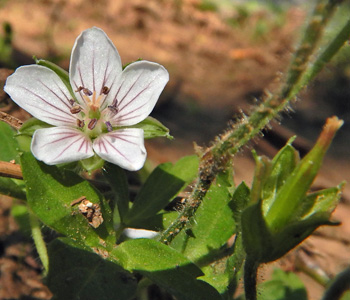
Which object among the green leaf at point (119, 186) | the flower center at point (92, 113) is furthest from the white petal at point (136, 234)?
the flower center at point (92, 113)

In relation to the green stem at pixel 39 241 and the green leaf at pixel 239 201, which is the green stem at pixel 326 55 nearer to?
the green leaf at pixel 239 201

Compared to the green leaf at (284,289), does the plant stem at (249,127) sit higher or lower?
higher

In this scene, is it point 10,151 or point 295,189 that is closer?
point 295,189

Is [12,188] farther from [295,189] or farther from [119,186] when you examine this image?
[295,189]

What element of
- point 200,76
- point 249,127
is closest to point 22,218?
point 249,127

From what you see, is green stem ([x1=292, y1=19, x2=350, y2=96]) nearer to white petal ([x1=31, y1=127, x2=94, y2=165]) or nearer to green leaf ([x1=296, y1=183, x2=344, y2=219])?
green leaf ([x1=296, y1=183, x2=344, y2=219])

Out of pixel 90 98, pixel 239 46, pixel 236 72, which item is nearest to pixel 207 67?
pixel 236 72
